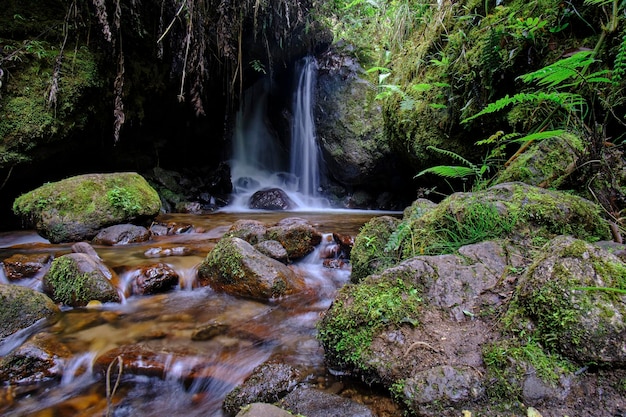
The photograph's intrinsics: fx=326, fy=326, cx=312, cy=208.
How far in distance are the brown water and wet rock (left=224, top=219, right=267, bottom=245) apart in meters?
0.95

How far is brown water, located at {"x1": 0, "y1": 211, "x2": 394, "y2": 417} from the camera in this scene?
191 centimetres

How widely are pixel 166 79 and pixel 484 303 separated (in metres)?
8.18

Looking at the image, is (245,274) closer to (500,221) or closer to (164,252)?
(164,252)

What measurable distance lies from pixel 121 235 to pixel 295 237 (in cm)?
276

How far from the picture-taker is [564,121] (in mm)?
2857

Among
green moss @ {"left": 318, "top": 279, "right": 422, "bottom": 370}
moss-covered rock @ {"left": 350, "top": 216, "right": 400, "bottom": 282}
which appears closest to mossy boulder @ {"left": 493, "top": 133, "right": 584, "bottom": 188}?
moss-covered rock @ {"left": 350, "top": 216, "right": 400, "bottom": 282}

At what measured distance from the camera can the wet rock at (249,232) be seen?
4551 millimetres

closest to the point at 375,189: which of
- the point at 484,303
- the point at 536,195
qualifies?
the point at 536,195

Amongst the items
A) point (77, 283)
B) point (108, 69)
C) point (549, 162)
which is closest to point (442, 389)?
point (549, 162)

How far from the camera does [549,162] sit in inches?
106

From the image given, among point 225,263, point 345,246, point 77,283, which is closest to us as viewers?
point 77,283

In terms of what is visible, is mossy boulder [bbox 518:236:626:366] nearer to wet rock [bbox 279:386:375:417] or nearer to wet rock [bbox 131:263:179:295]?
wet rock [bbox 279:386:375:417]

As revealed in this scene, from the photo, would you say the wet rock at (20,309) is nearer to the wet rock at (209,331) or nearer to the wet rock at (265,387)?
the wet rock at (209,331)

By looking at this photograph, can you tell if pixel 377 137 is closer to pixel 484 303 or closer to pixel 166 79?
pixel 166 79
